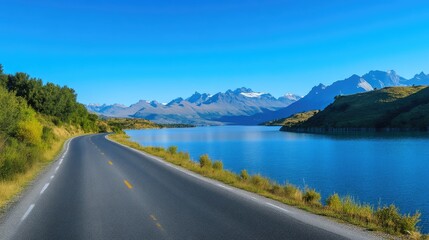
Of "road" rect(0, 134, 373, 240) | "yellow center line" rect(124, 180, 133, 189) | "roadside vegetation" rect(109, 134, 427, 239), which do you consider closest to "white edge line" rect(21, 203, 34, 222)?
"road" rect(0, 134, 373, 240)

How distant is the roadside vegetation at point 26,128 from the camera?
18.3m

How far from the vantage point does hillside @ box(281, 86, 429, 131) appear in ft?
457

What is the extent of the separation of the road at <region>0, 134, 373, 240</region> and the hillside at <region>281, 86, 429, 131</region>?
134m

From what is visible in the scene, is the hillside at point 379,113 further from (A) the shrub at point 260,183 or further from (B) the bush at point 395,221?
(B) the bush at point 395,221

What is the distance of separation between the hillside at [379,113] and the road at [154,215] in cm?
13361

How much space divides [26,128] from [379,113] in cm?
15809

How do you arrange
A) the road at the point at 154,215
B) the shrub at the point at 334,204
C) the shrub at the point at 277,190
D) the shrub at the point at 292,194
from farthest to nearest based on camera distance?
1. the shrub at the point at 277,190
2. the shrub at the point at 292,194
3. the shrub at the point at 334,204
4. the road at the point at 154,215

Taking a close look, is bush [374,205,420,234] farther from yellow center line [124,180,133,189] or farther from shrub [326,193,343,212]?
yellow center line [124,180,133,189]

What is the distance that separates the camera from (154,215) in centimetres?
1048

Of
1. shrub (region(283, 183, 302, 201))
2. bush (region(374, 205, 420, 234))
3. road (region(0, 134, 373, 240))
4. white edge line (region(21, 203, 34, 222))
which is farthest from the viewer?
shrub (region(283, 183, 302, 201))

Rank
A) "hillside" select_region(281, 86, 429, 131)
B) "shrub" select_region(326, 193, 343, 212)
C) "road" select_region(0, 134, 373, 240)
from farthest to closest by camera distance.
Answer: "hillside" select_region(281, 86, 429, 131) → "shrub" select_region(326, 193, 343, 212) → "road" select_region(0, 134, 373, 240)

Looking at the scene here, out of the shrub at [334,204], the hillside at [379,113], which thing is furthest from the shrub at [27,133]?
the hillside at [379,113]

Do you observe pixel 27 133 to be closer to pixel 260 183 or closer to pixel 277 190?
pixel 260 183

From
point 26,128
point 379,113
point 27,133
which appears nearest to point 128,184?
point 27,133
